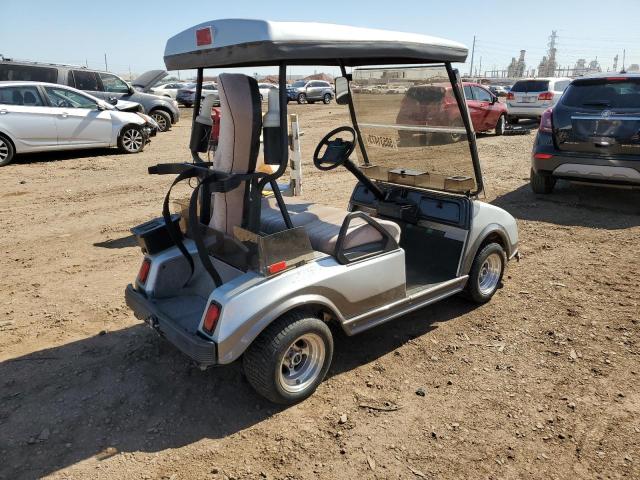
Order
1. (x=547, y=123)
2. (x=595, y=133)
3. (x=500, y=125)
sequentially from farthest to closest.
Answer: (x=500, y=125)
(x=547, y=123)
(x=595, y=133)

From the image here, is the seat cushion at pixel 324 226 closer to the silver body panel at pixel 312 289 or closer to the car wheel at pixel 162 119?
the silver body panel at pixel 312 289

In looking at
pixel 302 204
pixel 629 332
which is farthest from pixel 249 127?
pixel 629 332

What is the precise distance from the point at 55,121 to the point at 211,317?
928 cm

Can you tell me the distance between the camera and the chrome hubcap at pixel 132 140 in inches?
444

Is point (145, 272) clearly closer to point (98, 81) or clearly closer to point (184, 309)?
point (184, 309)

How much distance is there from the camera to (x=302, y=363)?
3.08 metres

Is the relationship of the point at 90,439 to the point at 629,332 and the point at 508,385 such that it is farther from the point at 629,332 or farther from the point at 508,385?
the point at 629,332

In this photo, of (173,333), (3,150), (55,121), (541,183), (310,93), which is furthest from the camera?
(310,93)

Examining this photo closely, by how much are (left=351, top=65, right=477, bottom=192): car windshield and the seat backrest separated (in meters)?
1.46

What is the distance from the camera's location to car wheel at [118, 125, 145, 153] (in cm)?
1120

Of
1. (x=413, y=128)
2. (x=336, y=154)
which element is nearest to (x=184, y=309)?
(x=336, y=154)

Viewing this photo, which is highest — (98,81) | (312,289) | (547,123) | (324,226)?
(98,81)

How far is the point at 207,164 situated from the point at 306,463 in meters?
1.93

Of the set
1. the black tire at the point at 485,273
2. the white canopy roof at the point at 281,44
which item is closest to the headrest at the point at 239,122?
→ the white canopy roof at the point at 281,44
